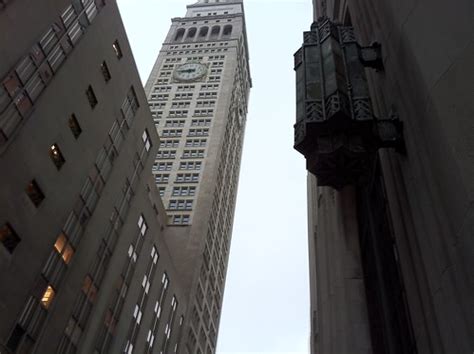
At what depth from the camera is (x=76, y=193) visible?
29.5 m

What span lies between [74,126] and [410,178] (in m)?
25.6

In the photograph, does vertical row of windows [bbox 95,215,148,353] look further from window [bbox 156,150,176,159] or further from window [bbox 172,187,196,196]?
window [bbox 156,150,176,159]

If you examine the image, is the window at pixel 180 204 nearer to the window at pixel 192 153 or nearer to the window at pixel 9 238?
the window at pixel 192 153

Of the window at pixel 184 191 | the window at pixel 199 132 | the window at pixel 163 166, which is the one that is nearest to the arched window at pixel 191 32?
the window at pixel 199 132

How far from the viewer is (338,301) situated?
16.0m

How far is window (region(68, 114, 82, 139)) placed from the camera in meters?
29.4

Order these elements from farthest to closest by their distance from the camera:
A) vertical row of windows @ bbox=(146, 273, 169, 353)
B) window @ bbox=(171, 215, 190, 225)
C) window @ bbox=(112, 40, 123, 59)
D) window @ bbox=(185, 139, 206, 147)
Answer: window @ bbox=(185, 139, 206, 147)
window @ bbox=(171, 215, 190, 225)
vertical row of windows @ bbox=(146, 273, 169, 353)
window @ bbox=(112, 40, 123, 59)

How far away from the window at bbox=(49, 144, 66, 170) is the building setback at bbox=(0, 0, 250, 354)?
0.07 m

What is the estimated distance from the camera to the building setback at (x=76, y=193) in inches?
936

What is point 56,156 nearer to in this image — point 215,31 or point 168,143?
point 168,143

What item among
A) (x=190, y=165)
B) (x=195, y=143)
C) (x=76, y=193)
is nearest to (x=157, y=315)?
(x=76, y=193)

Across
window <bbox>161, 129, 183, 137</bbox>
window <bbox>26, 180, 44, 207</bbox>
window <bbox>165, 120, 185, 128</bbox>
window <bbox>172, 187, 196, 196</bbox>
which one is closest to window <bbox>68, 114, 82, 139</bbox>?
window <bbox>26, 180, 44, 207</bbox>

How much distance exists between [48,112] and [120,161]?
34.8 ft

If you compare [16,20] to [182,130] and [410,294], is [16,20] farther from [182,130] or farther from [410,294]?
[182,130]
